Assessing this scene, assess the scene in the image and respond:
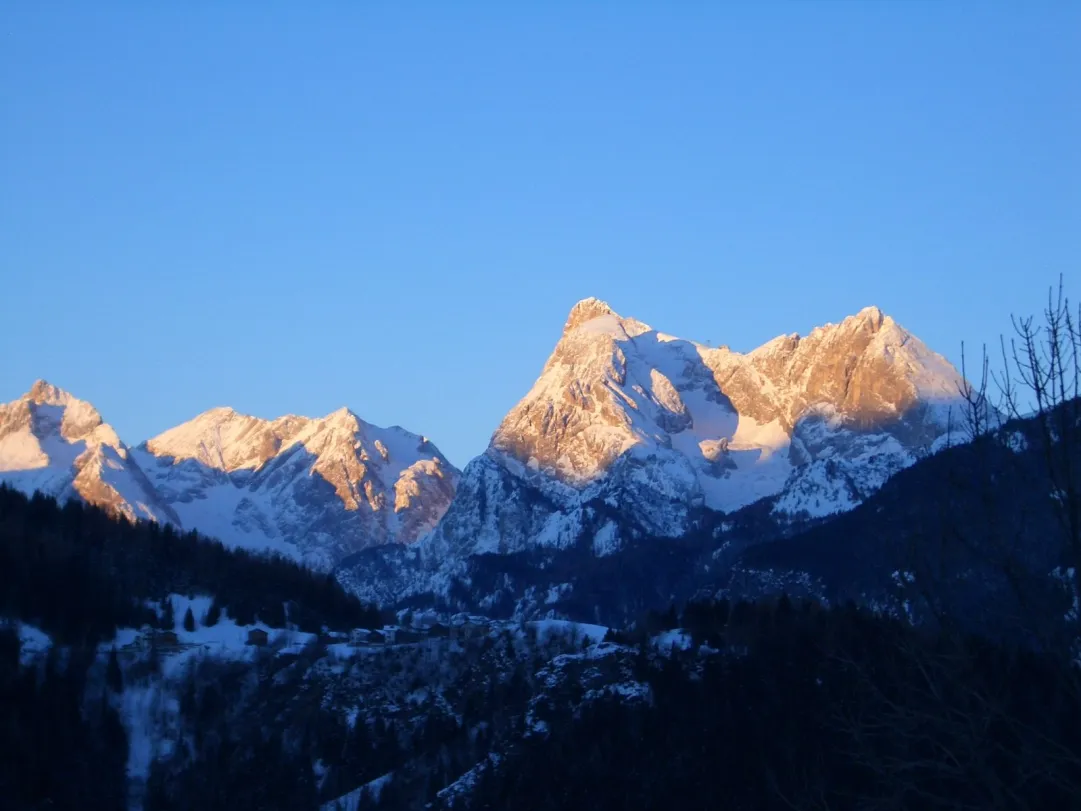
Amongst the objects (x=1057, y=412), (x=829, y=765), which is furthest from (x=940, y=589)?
(x=829, y=765)

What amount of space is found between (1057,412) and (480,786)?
75299 mm

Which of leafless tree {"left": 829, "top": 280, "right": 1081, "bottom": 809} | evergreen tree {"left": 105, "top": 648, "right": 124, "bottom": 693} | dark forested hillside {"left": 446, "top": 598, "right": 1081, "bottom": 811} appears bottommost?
leafless tree {"left": 829, "top": 280, "right": 1081, "bottom": 809}

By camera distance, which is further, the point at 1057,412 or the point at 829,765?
the point at 829,765

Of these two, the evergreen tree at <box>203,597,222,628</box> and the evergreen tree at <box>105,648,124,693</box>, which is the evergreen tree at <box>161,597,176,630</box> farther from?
the evergreen tree at <box>105,648,124,693</box>

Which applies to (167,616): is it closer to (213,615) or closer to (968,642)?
(213,615)

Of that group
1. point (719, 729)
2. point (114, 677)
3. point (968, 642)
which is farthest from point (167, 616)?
point (968, 642)

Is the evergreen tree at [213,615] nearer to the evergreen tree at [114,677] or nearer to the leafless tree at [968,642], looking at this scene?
the evergreen tree at [114,677]

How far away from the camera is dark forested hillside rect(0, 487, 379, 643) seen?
13025 centimetres

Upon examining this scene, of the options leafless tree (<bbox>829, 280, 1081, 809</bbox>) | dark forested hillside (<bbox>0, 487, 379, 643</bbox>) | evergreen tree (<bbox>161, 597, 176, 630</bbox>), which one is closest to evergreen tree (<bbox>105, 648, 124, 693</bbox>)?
dark forested hillside (<bbox>0, 487, 379, 643</bbox>)

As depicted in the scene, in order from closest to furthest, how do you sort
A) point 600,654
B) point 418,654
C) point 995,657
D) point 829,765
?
point 995,657
point 829,765
point 600,654
point 418,654

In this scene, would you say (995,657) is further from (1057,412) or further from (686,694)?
(1057,412)

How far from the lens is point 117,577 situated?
144500 millimetres

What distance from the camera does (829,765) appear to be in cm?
7738

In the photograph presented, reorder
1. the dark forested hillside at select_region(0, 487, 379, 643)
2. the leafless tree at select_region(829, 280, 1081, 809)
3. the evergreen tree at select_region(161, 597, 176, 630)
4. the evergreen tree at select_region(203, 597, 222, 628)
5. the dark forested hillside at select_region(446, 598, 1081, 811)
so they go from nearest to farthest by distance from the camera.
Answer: the leafless tree at select_region(829, 280, 1081, 809)
the dark forested hillside at select_region(446, 598, 1081, 811)
the dark forested hillside at select_region(0, 487, 379, 643)
the evergreen tree at select_region(161, 597, 176, 630)
the evergreen tree at select_region(203, 597, 222, 628)
